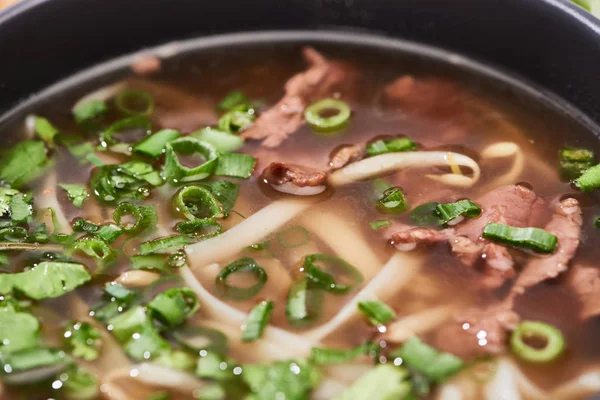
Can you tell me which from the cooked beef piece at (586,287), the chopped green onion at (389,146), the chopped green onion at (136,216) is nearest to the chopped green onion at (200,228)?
the chopped green onion at (136,216)

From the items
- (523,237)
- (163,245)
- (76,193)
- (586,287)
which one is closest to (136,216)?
(163,245)

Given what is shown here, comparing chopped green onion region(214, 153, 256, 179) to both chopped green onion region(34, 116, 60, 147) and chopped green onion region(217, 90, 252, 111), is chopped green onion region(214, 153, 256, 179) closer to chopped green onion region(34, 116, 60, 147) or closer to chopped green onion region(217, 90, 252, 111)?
chopped green onion region(217, 90, 252, 111)

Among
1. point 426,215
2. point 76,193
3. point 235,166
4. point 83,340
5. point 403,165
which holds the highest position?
point 403,165

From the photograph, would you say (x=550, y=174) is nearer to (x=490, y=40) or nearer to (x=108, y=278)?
(x=490, y=40)

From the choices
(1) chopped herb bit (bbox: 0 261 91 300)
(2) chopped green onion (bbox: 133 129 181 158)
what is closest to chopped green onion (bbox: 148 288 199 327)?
(1) chopped herb bit (bbox: 0 261 91 300)

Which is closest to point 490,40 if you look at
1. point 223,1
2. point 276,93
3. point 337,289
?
point 276,93

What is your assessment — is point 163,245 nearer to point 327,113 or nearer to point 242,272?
point 242,272
